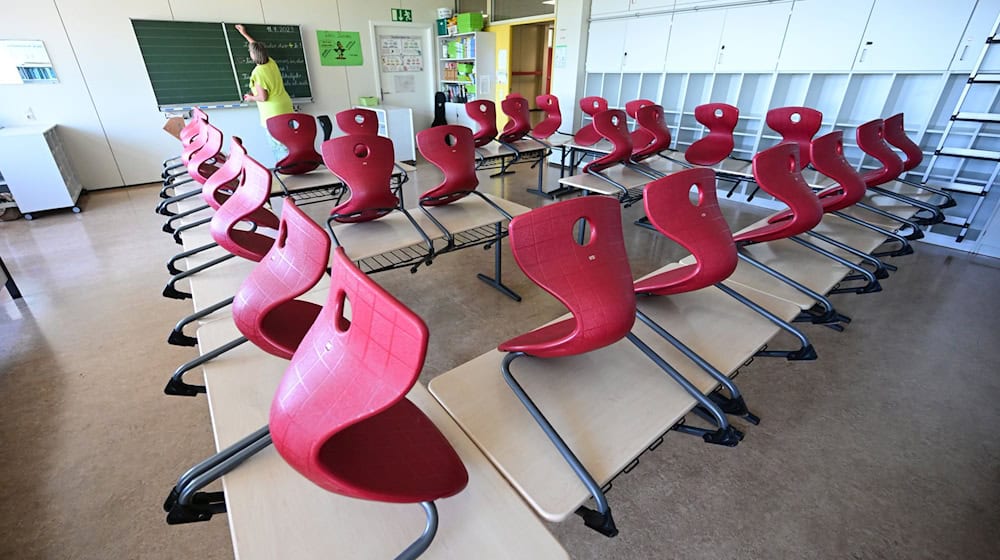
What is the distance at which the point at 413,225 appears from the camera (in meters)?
2.40

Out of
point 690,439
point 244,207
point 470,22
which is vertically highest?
point 470,22

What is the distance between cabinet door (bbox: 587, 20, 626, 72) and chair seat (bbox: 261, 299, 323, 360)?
226 inches

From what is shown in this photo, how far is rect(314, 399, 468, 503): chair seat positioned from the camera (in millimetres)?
675

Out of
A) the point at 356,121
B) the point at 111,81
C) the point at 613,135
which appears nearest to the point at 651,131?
the point at 613,135

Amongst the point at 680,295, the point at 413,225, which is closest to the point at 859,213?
the point at 680,295

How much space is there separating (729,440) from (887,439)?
1.44m

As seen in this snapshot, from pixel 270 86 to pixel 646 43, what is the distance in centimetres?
444

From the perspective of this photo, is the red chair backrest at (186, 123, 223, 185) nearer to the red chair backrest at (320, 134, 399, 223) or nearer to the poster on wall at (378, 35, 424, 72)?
the red chair backrest at (320, 134, 399, 223)

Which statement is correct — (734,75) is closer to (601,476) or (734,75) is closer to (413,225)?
(413,225)

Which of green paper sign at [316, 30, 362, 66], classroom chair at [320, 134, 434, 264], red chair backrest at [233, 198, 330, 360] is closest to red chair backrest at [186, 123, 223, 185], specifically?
classroom chair at [320, 134, 434, 264]

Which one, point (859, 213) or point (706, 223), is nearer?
point (706, 223)

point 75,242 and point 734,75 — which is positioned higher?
point 734,75

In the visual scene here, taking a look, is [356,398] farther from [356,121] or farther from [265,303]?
[356,121]

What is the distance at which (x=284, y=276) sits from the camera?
37.3 inches
